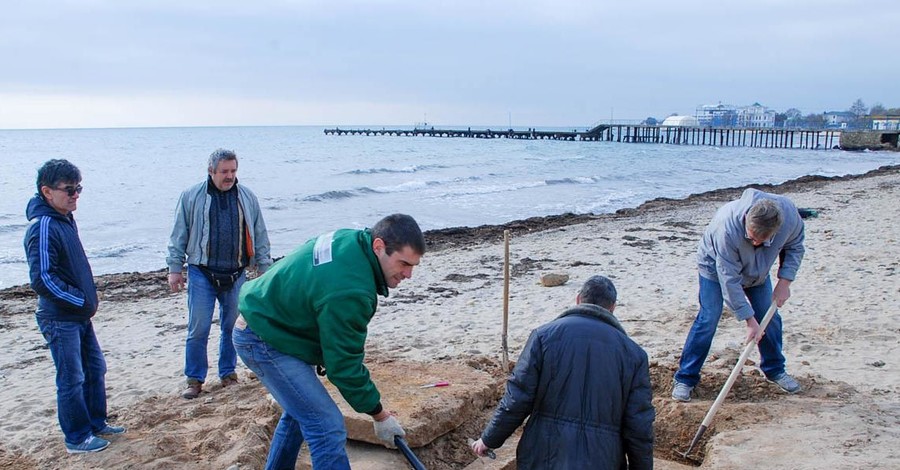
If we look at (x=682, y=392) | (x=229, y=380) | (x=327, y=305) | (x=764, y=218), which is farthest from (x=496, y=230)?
(x=327, y=305)

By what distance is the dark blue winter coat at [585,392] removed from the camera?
8.77 feet

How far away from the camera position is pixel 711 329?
4.70 metres

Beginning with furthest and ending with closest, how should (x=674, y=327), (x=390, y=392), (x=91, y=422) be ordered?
(x=674, y=327), (x=390, y=392), (x=91, y=422)

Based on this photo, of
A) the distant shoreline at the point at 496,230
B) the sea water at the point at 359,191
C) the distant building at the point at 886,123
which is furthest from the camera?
the distant building at the point at 886,123

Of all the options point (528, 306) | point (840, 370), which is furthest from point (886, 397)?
point (528, 306)

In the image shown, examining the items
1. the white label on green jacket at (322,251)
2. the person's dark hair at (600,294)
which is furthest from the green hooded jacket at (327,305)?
the person's dark hair at (600,294)

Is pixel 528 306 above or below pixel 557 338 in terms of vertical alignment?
below

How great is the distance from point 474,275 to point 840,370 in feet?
18.6

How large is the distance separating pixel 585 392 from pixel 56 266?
307 cm

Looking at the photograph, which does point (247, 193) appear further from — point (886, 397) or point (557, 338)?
point (886, 397)

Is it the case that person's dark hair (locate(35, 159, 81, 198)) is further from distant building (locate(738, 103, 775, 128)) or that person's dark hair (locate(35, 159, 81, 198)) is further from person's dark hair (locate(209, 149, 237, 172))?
distant building (locate(738, 103, 775, 128))

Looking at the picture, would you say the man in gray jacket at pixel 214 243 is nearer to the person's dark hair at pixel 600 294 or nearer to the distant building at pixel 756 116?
the person's dark hair at pixel 600 294

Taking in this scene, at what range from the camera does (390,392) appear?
4.58m

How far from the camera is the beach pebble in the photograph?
29.9 ft
